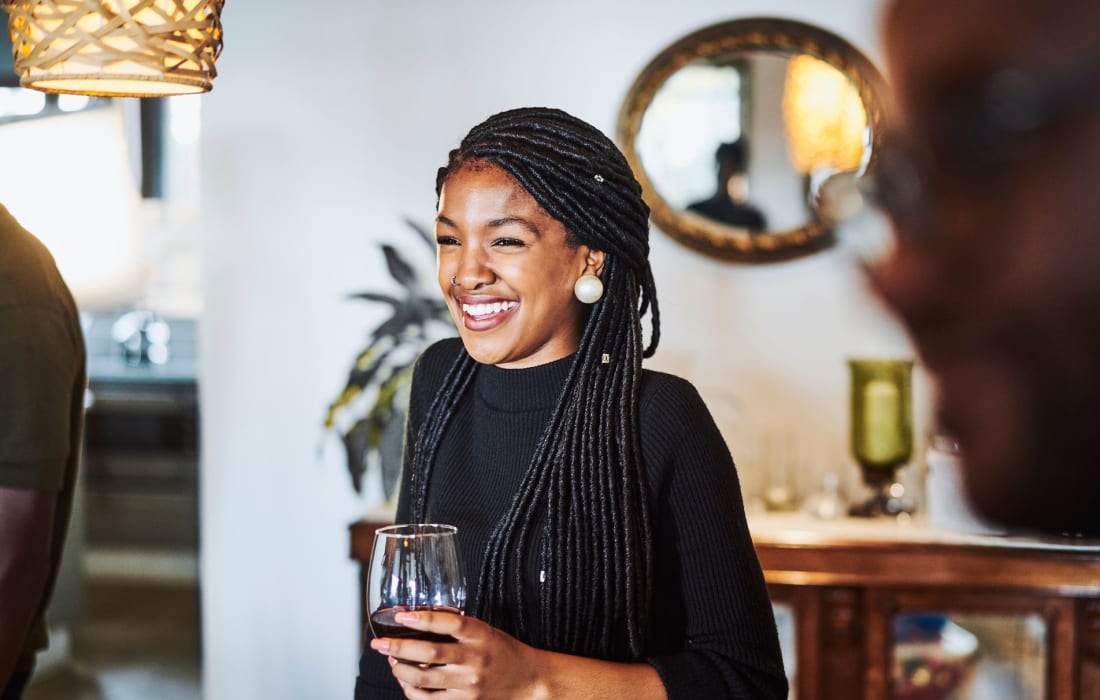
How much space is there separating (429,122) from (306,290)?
0.60m

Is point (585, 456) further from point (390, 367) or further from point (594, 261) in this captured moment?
point (390, 367)

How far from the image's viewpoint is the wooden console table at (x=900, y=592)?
8.82 feet

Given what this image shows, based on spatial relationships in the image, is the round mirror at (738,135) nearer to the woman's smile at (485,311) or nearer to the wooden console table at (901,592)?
the wooden console table at (901,592)

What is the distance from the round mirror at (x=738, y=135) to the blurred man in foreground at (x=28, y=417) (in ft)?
5.80

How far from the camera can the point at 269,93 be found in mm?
3371

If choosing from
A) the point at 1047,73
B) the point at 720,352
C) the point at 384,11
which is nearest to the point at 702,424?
the point at 1047,73

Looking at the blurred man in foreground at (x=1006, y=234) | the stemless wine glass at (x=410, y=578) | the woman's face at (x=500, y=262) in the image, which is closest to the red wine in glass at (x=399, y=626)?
the stemless wine glass at (x=410, y=578)

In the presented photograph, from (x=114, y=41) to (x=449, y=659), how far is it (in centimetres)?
83

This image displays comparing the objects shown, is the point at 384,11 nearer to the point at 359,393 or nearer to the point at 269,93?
the point at 269,93

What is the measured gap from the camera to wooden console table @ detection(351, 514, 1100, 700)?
8.82 feet

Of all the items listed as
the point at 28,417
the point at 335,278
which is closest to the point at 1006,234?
the point at 28,417

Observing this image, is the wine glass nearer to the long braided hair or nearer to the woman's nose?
the long braided hair

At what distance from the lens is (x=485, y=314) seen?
147cm

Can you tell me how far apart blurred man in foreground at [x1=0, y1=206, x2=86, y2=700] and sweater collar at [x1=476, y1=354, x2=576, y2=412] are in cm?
61
